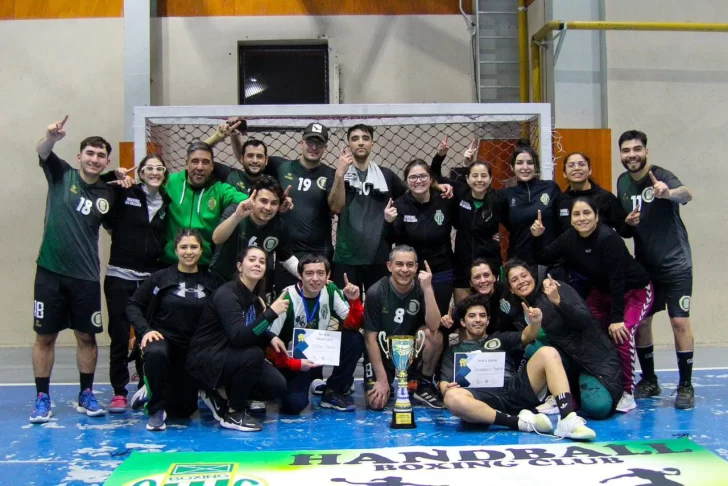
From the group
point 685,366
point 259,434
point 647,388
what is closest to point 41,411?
point 259,434

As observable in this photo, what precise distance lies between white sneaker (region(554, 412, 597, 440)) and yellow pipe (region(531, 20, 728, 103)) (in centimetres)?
403

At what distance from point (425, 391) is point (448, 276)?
2.36 ft

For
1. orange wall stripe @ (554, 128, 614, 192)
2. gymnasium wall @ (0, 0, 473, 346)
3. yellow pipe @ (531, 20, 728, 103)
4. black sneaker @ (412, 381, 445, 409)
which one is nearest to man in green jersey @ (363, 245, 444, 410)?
black sneaker @ (412, 381, 445, 409)

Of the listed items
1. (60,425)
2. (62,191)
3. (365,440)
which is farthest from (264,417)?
(62,191)

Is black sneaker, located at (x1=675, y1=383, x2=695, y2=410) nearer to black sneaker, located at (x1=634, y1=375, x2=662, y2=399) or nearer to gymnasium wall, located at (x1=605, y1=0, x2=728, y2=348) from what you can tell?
black sneaker, located at (x1=634, y1=375, x2=662, y2=399)

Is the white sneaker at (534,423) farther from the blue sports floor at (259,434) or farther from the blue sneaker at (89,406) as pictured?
the blue sneaker at (89,406)

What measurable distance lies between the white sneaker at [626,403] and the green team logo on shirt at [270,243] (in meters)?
2.20

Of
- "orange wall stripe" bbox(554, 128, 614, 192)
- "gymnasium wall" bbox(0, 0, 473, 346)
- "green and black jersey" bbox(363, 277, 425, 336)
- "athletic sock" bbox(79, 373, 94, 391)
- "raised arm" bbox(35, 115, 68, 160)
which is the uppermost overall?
"gymnasium wall" bbox(0, 0, 473, 346)

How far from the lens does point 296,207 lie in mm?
4625

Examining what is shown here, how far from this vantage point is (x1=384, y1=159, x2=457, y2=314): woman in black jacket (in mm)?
4477

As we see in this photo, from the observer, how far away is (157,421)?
150 inches

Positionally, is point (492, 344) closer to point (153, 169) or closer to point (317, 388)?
point (317, 388)

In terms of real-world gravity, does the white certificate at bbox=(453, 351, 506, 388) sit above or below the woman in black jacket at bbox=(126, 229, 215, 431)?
below

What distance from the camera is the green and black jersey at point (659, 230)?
14.0ft
